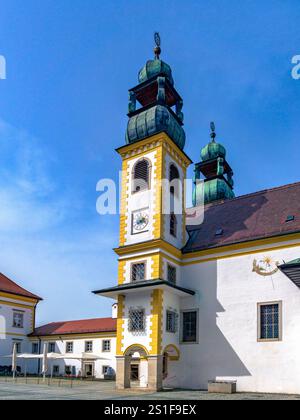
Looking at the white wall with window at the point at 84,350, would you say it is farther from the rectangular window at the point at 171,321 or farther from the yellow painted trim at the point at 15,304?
the rectangular window at the point at 171,321

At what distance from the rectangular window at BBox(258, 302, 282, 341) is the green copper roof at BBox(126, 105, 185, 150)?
11.4 metres

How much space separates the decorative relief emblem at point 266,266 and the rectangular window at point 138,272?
5.95 meters

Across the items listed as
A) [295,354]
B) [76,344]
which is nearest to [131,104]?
[295,354]

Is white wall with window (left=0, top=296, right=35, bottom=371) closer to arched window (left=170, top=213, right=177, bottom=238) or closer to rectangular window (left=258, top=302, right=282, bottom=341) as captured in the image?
arched window (left=170, top=213, right=177, bottom=238)

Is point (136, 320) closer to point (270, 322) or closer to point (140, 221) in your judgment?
point (140, 221)

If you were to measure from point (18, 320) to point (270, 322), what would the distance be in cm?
2808

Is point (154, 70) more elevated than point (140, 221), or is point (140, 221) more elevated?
point (154, 70)

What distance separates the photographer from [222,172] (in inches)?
1737

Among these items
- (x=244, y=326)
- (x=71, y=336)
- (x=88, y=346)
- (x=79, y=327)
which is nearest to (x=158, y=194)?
(x=244, y=326)

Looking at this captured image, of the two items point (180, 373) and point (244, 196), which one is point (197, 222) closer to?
point (244, 196)

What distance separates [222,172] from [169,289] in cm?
2259

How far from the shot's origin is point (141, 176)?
27156 mm

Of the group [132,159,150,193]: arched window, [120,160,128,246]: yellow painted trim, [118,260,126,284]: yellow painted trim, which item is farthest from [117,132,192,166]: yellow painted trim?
[118,260,126,284]: yellow painted trim

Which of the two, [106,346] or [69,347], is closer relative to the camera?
[106,346]
